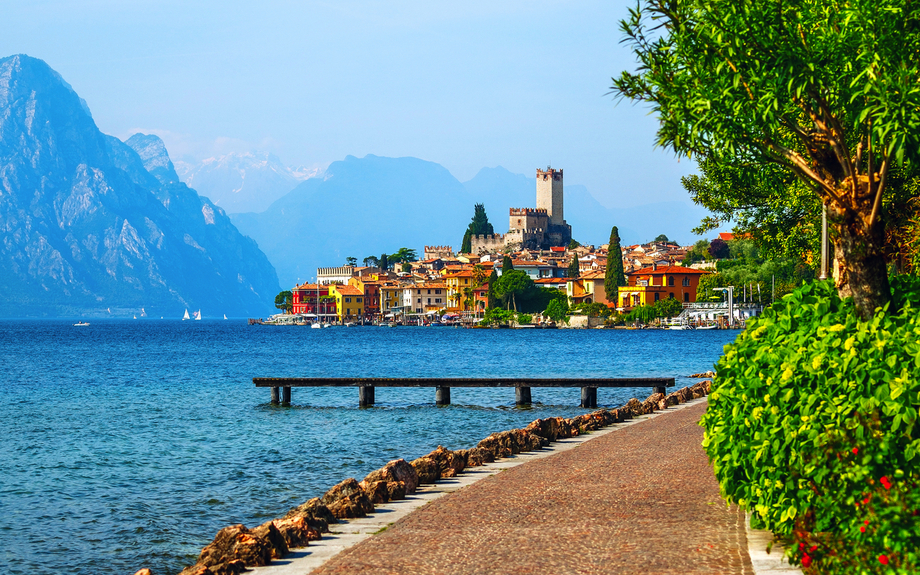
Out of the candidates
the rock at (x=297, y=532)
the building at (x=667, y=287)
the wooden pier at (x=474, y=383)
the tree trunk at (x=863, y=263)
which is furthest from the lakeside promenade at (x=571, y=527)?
the building at (x=667, y=287)

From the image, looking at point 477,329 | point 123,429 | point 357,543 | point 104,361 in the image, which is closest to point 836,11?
point 357,543

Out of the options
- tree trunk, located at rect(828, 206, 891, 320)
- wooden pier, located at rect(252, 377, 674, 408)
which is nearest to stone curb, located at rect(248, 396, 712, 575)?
tree trunk, located at rect(828, 206, 891, 320)

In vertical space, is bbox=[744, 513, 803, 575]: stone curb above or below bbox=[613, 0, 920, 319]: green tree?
below

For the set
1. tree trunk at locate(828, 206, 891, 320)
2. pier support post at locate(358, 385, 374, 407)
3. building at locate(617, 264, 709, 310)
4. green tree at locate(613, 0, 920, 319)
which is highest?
building at locate(617, 264, 709, 310)

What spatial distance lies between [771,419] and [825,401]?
0.57m

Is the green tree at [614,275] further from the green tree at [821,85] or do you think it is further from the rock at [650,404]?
the green tree at [821,85]

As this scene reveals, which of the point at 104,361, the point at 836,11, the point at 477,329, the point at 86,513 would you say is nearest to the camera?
the point at 836,11

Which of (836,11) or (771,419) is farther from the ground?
(836,11)

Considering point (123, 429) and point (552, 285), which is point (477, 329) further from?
point (123, 429)

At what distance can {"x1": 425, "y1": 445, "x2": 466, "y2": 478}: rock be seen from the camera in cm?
Result: 1384

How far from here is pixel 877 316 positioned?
25.8ft

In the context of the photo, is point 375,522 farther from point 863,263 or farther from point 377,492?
point 863,263

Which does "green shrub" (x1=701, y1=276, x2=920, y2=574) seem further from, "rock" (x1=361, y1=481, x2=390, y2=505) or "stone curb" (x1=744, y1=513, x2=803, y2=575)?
"rock" (x1=361, y1=481, x2=390, y2=505)

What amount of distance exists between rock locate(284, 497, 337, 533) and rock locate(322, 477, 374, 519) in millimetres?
168
